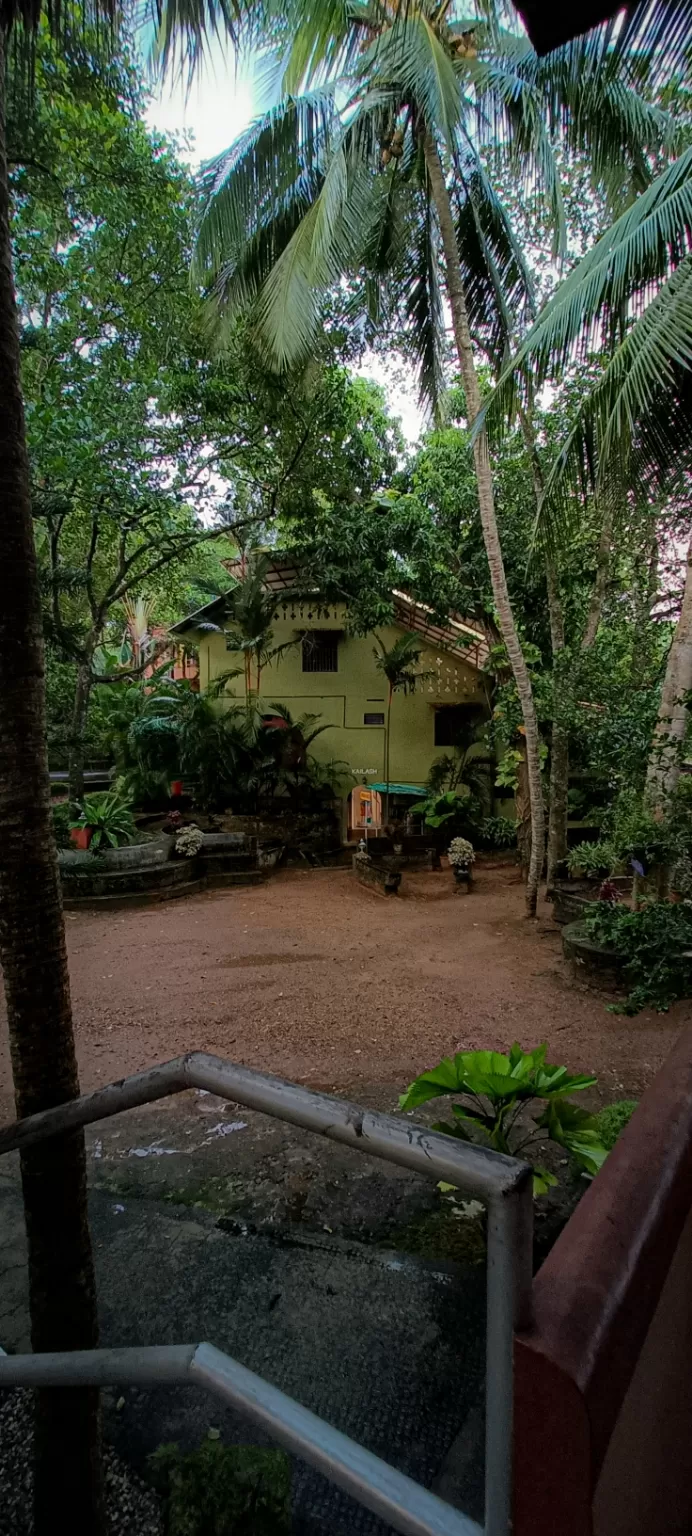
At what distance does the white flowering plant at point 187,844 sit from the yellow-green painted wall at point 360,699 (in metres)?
3.80

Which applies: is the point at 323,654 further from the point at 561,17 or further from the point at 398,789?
the point at 561,17

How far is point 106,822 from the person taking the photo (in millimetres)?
9062

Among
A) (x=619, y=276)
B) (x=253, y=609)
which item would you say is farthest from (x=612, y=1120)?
(x=253, y=609)

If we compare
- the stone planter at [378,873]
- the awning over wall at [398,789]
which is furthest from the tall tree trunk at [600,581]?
the awning over wall at [398,789]

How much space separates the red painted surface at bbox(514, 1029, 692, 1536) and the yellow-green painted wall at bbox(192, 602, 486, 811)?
474 inches

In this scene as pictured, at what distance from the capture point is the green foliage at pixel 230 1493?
62.4 inches

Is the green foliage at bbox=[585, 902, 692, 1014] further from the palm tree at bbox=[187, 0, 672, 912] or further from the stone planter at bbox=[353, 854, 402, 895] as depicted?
the stone planter at bbox=[353, 854, 402, 895]

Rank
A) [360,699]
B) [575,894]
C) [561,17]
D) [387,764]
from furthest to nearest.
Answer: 1. [360,699]
2. [387,764]
3. [575,894]
4. [561,17]

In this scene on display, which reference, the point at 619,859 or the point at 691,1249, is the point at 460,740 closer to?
the point at 619,859

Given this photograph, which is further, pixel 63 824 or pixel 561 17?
pixel 63 824

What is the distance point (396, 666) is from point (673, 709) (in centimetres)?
633

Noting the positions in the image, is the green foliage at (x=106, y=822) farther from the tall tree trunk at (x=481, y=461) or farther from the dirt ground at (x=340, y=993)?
the tall tree trunk at (x=481, y=461)

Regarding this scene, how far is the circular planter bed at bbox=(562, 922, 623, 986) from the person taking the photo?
5.43 m

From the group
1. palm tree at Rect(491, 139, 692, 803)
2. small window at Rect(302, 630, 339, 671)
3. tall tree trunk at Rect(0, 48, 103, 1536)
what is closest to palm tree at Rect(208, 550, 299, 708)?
Result: small window at Rect(302, 630, 339, 671)
